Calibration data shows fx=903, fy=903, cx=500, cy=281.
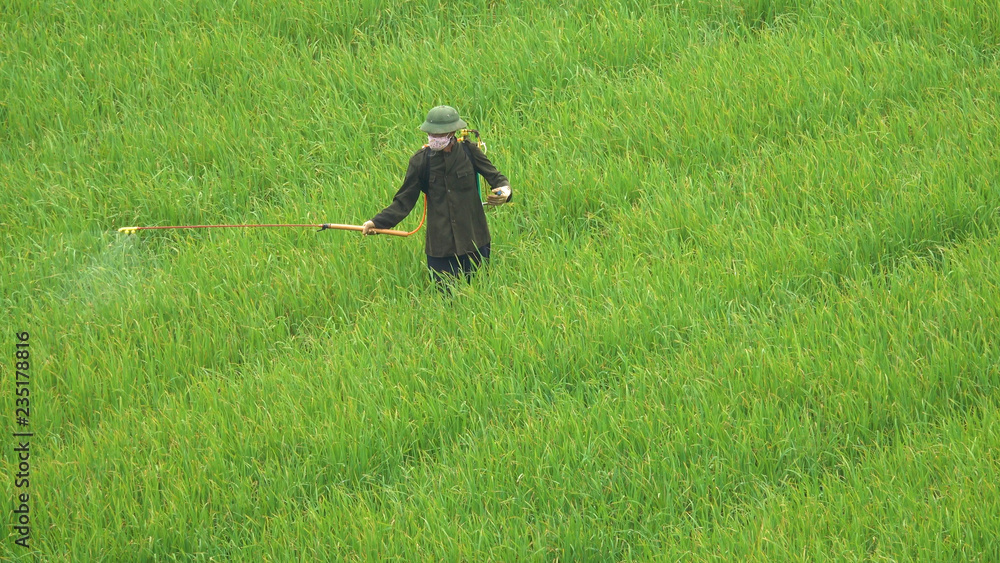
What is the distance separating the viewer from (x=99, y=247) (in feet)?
19.1

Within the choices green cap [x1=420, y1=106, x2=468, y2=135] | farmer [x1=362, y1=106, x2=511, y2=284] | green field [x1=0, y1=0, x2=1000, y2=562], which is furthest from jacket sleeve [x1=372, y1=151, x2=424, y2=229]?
green field [x1=0, y1=0, x2=1000, y2=562]

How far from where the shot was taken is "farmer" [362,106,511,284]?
4965 millimetres

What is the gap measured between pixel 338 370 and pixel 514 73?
2.98m

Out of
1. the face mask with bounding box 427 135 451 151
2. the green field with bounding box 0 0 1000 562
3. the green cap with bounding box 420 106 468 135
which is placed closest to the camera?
the green field with bounding box 0 0 1000 562

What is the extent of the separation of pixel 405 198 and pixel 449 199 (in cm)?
26

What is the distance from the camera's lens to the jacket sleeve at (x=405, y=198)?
5004 millimetres

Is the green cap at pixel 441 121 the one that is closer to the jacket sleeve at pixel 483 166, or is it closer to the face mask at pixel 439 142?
the face mask at pixel 439 142

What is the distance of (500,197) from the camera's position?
4953 mm

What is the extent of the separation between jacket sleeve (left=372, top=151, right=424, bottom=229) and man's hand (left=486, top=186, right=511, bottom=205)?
416 millimetres

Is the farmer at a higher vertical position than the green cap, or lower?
lower

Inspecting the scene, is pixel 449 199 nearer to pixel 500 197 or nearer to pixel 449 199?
pixel 449 199

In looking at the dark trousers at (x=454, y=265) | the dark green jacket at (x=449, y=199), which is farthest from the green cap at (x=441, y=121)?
the dark trousers at (x=454, y=265)

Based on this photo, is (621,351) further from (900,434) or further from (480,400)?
(900,434)

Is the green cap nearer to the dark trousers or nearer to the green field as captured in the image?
the dark trousers
